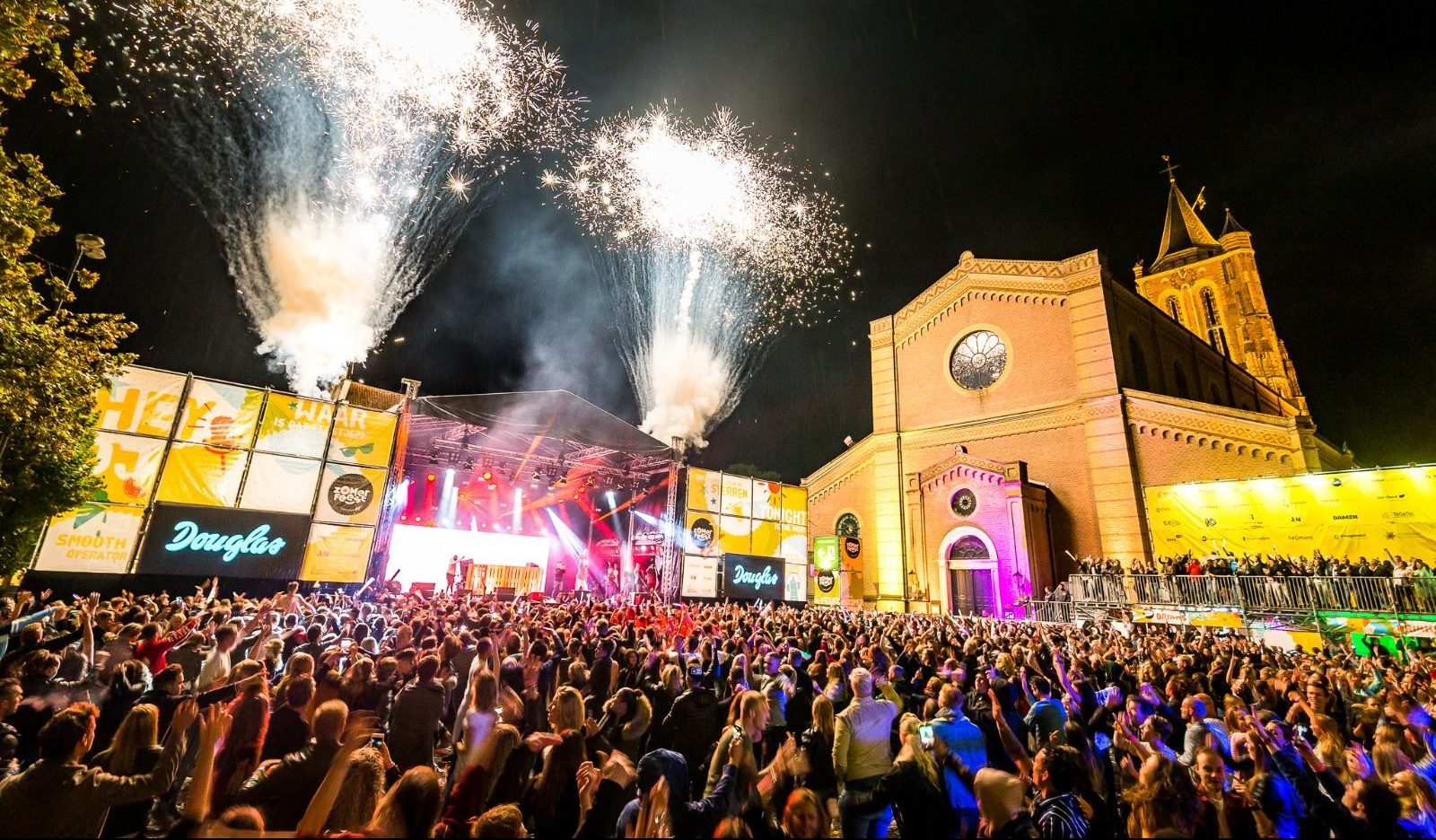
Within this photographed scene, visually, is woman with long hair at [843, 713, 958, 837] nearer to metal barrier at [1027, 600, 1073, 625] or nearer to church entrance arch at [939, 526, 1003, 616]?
metal barrier at [1027, 600, 1073, 625]

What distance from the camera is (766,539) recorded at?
29297 mm

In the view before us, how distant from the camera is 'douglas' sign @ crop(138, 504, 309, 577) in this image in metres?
16.2

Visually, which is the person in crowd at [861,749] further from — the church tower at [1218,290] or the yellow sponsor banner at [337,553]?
the church tower at [1218,290]

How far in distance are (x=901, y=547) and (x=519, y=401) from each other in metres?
19.0

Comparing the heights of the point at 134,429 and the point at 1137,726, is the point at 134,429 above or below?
above

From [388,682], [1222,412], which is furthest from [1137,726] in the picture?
[1222,412]

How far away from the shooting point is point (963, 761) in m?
4.45

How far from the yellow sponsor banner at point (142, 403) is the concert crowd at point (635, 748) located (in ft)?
33.8

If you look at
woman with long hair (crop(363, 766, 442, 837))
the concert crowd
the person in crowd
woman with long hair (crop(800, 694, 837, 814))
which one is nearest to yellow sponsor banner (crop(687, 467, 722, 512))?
the concert crowd

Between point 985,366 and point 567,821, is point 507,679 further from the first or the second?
point 985,366

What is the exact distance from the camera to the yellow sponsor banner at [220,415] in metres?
17.1

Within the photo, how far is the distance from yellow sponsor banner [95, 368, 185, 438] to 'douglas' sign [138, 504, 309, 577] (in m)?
2.31

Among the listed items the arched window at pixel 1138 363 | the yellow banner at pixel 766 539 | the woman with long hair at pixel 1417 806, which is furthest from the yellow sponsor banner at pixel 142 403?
the arched window at pixel 1138 363

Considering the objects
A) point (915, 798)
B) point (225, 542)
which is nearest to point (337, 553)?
point (225, 542)
